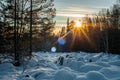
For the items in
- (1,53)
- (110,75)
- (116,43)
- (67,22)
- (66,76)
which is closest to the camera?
(66,76)

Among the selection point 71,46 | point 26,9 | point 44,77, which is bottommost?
point 71,46

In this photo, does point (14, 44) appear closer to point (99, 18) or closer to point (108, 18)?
point (108, 18)

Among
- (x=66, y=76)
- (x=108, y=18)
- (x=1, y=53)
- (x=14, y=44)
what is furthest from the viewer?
(x=108, y=18)

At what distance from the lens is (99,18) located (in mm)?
70312

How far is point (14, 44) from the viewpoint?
70.5 ft

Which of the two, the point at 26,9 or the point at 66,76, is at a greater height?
the point at 26,9

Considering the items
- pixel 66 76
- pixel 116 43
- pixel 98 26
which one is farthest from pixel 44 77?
pixel 98 26

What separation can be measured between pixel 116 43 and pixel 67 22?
55.9m

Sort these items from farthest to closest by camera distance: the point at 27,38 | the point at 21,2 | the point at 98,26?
1. the point at 98,26
2. the point at 27,38
3. the point at 21,2

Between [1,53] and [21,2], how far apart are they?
5.35 metres

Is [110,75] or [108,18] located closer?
[110,75]

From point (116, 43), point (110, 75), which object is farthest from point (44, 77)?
point (116, 43)

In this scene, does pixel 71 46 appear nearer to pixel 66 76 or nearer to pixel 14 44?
pixel 14 44

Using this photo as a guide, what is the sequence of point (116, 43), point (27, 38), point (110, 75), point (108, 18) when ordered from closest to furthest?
1. point (110, 75)
2. point (27, 38)
3. point (116, 43)
4. point (108, 18)
